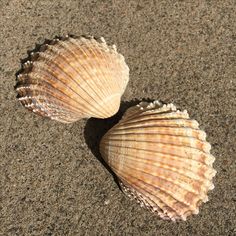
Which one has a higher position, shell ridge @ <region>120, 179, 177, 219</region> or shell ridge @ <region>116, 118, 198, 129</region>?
shell ridge @ <region>116, 118, 198, 129</region>

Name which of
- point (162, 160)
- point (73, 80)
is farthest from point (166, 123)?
point (73, 80)

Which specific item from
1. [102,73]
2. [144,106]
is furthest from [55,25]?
[144,106]

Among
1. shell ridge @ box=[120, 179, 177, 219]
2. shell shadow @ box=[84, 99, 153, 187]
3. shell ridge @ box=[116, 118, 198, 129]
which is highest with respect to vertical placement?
shell ridge @ box=[116, 118, 198, 129]

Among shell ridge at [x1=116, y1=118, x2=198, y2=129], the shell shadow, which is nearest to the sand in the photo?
the shell shadow

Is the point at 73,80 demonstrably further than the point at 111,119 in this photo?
No

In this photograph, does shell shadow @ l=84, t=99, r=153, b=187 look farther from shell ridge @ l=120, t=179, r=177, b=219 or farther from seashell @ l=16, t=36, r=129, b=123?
shell ridge @ l=120, t=179, r=177, b=219

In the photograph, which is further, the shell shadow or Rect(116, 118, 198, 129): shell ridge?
the shell shadow

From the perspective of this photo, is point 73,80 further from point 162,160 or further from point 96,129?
point 162,160
